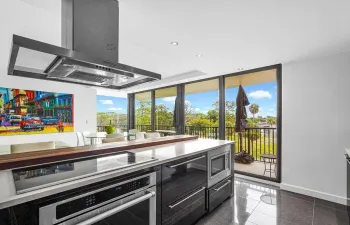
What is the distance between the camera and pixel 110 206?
1244 millimetres

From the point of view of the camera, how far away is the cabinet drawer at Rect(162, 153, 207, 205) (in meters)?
1.72

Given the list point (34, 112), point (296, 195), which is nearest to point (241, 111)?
point (296, 195)

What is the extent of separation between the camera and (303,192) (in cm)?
300

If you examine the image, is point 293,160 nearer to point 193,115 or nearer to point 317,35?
point 317,35

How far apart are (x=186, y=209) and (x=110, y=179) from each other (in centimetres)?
110

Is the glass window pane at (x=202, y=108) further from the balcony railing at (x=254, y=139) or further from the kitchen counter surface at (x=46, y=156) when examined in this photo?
the kitchen counter surface at (x=46, y=156)

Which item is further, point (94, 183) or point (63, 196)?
point (94, 183)

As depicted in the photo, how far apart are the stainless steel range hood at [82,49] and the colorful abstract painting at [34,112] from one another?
3.39 meters

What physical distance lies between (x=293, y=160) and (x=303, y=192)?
539 mm

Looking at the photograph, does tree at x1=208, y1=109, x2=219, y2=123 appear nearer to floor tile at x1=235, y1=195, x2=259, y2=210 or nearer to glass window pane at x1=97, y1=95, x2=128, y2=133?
floor tile at x1=235, y1=195, x2=259, y2=210

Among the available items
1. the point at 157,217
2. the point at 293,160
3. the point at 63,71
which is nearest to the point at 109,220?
the point at 157,217

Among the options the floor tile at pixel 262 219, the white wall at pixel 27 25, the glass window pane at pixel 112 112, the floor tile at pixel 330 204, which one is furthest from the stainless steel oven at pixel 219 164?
the glass window pane at pixel 112 112

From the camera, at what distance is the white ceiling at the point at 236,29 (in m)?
1.66

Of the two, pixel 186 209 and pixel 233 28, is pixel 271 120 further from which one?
pixel 186 209
